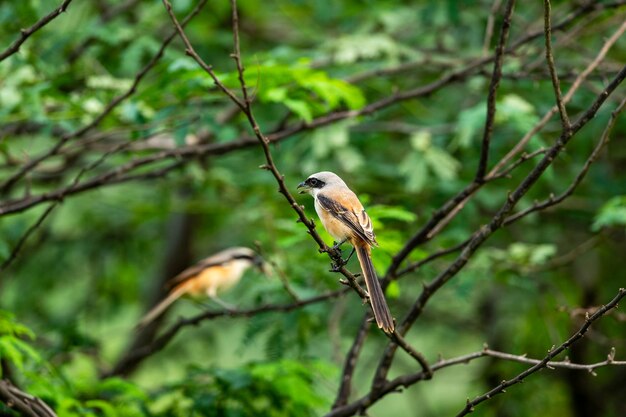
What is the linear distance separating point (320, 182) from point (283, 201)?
3.00 meters

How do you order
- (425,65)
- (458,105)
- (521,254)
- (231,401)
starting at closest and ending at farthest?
(231,401), (521,254), (425,65), (458,105)

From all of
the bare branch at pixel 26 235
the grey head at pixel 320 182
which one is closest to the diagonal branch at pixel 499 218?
the grey head at pixel 320 182

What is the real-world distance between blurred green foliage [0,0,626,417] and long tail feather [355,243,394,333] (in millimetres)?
454

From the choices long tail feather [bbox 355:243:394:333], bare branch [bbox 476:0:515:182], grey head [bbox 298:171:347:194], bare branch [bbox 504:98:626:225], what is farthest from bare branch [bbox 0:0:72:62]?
bare branch [bbox 504:98:626:225]

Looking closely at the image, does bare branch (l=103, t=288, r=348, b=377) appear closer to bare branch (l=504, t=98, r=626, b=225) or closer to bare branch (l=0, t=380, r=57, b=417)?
bare branch (l=504, t=98, r=626, b=225)

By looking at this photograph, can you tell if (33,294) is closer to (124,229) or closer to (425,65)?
(124,229)

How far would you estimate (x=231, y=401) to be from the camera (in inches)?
199

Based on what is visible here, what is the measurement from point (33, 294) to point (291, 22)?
4.35 meters

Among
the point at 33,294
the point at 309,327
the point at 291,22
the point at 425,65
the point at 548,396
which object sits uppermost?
the point at 291,22

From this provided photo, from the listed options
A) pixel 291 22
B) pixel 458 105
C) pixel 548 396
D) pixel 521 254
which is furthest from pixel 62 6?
pixel 548 396

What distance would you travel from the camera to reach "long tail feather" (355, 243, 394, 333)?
11.1 feet

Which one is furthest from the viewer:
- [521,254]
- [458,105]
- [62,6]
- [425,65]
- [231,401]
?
[458,105]

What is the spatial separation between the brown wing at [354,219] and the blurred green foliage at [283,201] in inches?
15.3

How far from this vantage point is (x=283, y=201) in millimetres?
7438
